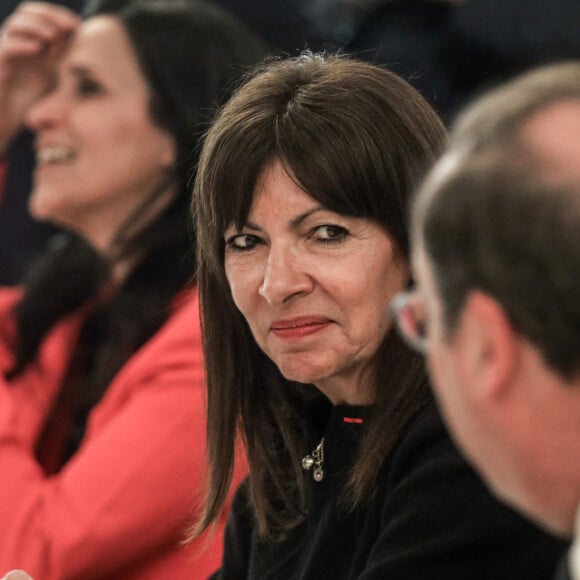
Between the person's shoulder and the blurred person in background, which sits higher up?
the person's shoulder

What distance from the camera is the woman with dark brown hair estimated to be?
1322mm

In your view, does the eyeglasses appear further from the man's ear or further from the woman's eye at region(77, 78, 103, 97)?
the woman's eye at region(77, 78, 103, 97)

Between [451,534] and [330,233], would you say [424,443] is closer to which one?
[451,534]

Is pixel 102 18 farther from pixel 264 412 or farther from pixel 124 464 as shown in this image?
pixel 264 412

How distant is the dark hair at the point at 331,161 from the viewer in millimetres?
1373

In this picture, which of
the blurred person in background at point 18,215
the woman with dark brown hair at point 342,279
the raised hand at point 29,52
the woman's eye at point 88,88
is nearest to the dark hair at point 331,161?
the woman with dark brown hair at point 342,279

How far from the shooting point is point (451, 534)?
4.11ft

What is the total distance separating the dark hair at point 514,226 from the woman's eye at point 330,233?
1.80 feet

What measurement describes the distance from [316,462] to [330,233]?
31 cm

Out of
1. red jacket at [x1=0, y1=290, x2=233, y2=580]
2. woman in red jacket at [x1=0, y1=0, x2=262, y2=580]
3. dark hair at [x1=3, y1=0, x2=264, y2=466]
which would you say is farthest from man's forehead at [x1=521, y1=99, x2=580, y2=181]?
dark hair at [x1=3, y1=0, x2=264, y2=466]

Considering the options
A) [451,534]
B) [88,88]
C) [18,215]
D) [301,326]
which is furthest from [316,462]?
[18,215]

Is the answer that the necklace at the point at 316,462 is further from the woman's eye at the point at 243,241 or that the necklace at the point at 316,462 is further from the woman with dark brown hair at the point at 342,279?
the woman's eye at the point at 243,241

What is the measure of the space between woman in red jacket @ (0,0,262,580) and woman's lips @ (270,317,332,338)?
1.91 feet

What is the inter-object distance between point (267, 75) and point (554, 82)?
28.0 inches
